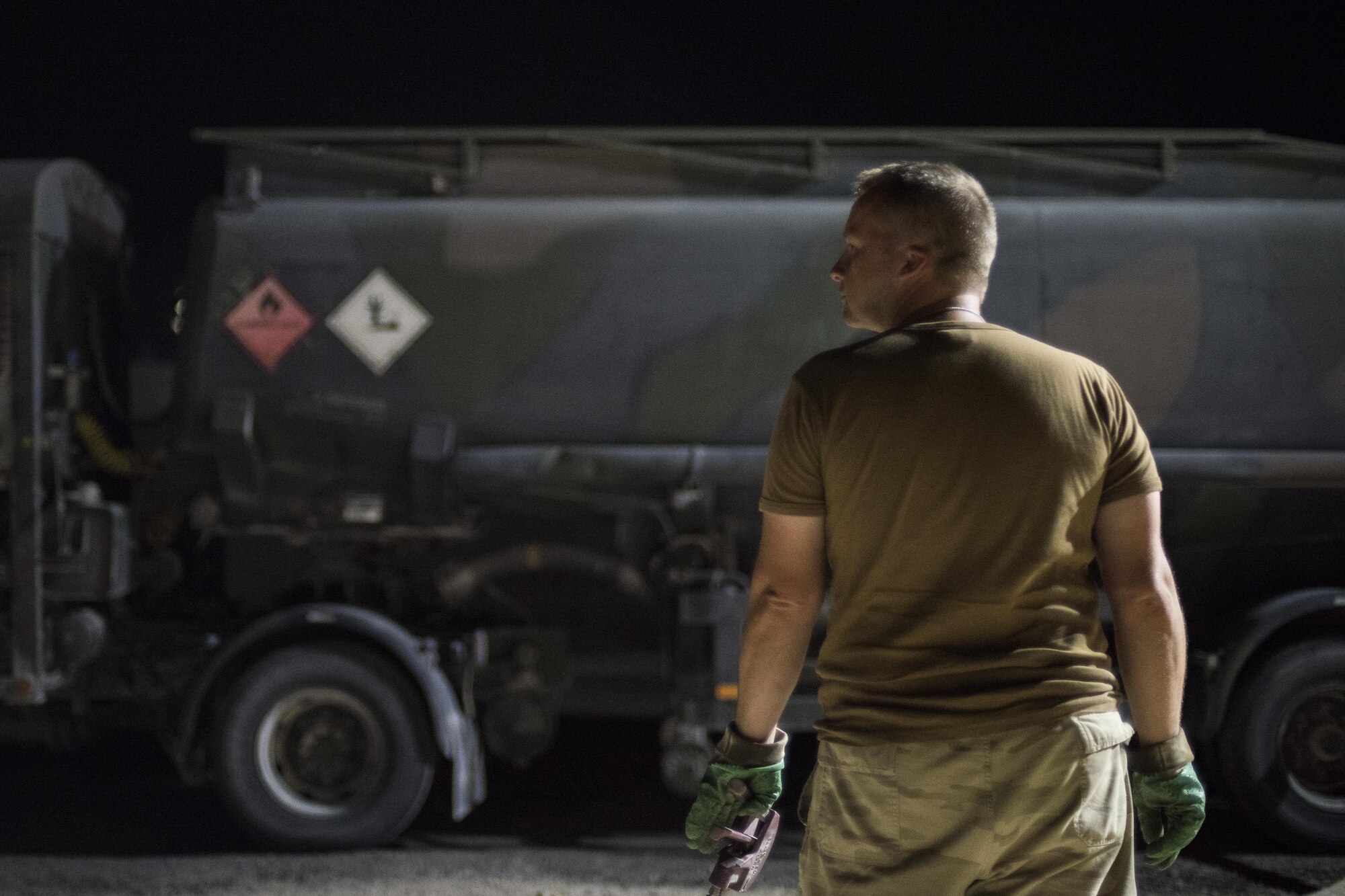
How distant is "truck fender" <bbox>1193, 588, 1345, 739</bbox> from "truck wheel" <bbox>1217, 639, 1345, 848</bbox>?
4.0 inches

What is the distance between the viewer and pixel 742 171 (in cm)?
552

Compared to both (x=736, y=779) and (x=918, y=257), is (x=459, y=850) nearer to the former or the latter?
(x=736, y=779)

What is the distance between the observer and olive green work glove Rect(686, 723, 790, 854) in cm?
223

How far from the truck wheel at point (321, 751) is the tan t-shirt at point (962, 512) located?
3481mm

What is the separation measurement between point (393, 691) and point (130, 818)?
5.99 feet

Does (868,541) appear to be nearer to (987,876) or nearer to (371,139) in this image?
(987,876)

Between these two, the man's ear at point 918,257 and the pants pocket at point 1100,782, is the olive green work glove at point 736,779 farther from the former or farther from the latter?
the man's ear at point 918,257

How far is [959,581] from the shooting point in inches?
76.9

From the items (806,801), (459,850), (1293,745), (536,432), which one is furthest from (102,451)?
(1293,745)

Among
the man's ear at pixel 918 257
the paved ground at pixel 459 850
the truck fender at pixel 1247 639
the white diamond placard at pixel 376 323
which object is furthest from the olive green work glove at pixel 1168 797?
the white diamond placard at pixel 376 323

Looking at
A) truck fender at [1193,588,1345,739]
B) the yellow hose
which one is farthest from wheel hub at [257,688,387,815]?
truck fender at [1193,588,1345,739]

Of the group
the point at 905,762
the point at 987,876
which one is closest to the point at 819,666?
the point at 905,762

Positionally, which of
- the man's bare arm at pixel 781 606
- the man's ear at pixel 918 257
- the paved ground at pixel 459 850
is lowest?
the paved ground at pixel 459 850

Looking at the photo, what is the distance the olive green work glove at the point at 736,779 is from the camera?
2.23 metres
